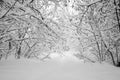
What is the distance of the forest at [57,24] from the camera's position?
2.61 m

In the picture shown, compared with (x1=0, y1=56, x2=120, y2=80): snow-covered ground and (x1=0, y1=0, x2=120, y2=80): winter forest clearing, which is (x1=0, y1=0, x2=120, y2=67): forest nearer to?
(x1=0, y1=0, x2=120, y2=80): winter forest clearing

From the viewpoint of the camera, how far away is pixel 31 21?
2.84 metres

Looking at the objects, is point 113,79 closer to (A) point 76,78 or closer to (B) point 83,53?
(A) point 76,78

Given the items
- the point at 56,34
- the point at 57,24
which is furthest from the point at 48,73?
the point at 57,24

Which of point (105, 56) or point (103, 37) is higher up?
point (103, 37)

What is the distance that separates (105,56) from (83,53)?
4.05 ft

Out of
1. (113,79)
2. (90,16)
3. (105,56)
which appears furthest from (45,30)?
(105,56)

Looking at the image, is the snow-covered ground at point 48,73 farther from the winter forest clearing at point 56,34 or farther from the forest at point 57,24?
the forest at point 57,24

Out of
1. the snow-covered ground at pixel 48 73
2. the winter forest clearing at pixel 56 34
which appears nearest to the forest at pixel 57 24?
the winter forest clearing at pixel 56 34

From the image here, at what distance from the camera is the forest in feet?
8.57

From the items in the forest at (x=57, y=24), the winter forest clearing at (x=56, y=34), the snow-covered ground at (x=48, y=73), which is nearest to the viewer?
the snow-covered ground at (x=48, y=73)

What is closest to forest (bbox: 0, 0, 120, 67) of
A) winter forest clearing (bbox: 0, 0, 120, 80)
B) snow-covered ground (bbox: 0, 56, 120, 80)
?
winter forest clearing (bbox: 0, 0, 120, 80)

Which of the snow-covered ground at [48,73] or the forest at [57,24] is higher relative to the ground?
the forest at [57,24]

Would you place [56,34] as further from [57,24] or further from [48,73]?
[48,73]
